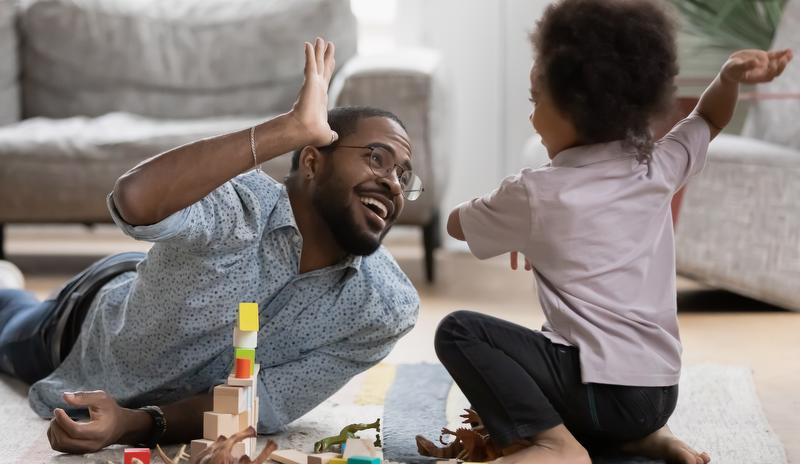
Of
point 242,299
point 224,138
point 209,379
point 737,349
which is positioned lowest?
point 737,349

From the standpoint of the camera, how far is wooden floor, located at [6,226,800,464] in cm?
223

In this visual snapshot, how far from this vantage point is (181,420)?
1.66m

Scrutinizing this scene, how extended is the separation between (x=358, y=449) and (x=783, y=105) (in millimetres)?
2204

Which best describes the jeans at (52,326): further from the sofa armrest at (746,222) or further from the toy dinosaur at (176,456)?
the sofa armrest at (746,222)

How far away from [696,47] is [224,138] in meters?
Answer: 2.78

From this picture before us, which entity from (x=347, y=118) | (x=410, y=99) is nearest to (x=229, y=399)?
(x=347, y=118)

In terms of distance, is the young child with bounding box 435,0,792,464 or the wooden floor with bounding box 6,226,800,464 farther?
the wooden floor with bounding box 6,226,800,464

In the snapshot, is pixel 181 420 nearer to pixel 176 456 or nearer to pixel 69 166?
pixel 176 456

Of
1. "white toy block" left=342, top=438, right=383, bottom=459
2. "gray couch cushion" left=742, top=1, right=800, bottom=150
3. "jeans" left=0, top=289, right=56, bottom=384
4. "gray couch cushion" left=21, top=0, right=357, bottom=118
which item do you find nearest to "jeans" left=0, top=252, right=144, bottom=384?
"jeans" left=0, top=289, right=56, bottom=384

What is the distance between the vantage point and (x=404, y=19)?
440cm

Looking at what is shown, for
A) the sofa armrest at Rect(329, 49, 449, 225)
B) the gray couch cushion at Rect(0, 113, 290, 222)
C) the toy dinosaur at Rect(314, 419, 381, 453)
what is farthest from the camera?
the gray couch cushion at Rect(0, 113, 290, 222)

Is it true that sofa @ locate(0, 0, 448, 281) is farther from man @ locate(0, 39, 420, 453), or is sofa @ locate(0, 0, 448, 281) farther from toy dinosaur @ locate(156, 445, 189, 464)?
toy dinosaur @ locate(156, 445, 189, 464)

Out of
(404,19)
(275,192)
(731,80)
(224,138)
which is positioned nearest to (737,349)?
(731,80)

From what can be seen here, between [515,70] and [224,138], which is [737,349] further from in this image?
[515,70]
